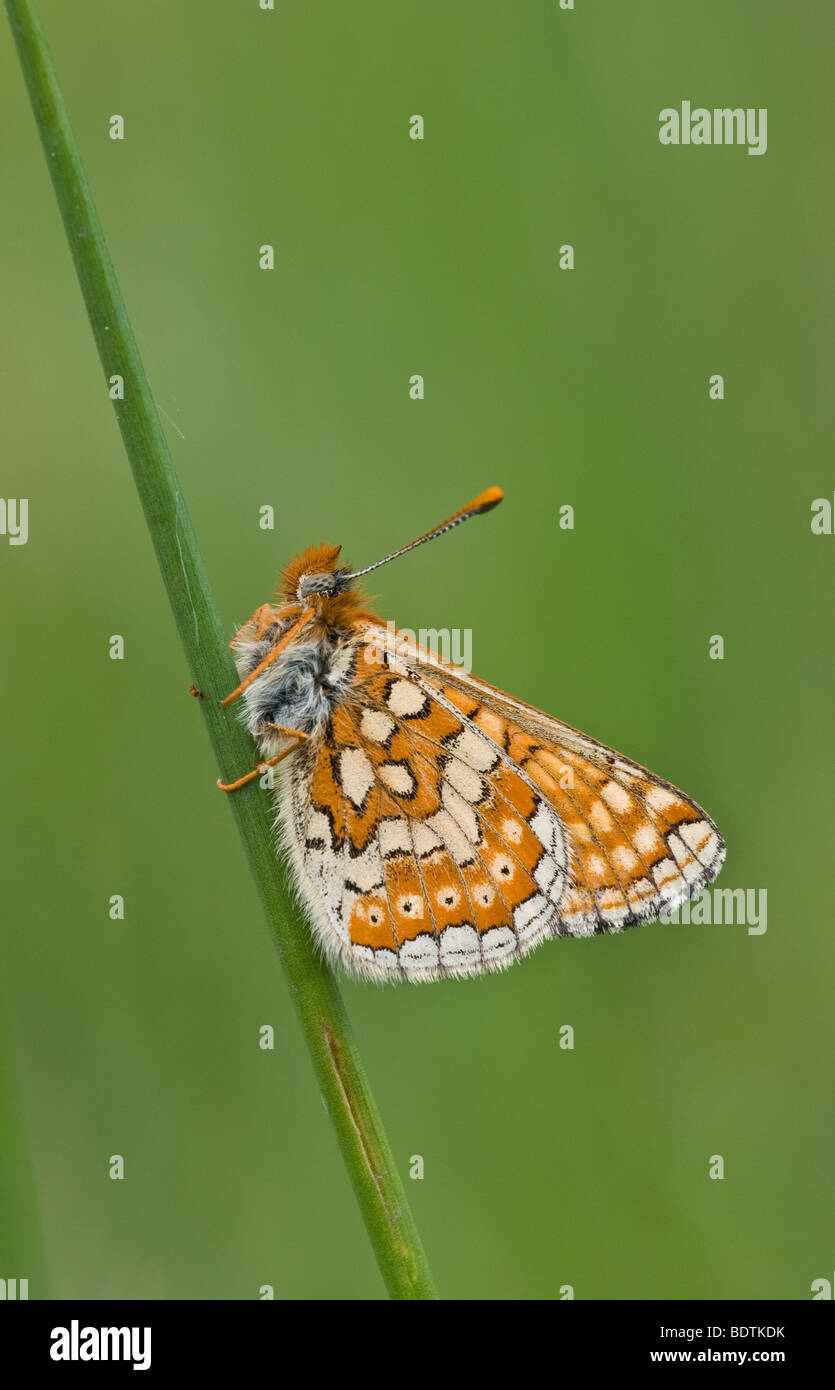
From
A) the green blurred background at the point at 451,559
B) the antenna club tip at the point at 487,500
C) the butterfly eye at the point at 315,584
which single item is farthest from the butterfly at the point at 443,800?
the green blurred background at the point at 451,559

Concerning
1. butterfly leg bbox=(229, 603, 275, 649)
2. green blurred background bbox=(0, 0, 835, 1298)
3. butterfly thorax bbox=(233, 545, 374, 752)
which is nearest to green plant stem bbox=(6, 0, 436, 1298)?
butterfly thorax bbox=(233, 545, 374, 752)

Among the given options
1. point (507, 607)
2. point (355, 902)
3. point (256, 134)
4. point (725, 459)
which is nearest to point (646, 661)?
point (507, 607)

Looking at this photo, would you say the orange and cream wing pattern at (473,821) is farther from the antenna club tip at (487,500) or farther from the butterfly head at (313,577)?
the antenna club tip at (487,500)

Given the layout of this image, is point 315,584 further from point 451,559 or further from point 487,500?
point 451,559

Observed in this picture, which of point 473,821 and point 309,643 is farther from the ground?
point 309,643

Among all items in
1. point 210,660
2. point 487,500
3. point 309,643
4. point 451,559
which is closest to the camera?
point 210,660

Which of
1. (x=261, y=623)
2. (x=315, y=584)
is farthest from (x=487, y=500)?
(x=261, y=623)
